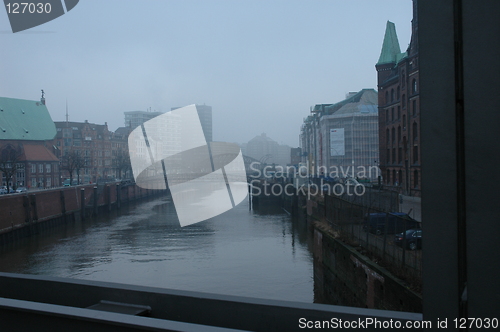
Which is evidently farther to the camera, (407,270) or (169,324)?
(407,270)

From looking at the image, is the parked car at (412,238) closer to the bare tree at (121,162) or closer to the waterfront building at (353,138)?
the waterfront building at (353,138)

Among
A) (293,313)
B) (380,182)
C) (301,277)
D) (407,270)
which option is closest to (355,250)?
(407,270)

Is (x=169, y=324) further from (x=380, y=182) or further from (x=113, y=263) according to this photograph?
(x=380, y=182)

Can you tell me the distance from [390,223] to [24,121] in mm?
34085

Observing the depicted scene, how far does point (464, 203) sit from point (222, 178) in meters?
64.8

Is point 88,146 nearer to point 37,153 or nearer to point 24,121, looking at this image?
point 37,153

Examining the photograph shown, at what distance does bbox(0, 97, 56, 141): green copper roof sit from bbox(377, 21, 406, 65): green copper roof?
943 inches

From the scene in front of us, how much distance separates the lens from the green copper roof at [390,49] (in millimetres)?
25688

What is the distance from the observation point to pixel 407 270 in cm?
601

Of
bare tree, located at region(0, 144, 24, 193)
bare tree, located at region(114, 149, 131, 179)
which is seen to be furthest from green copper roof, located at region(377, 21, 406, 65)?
bare tree, located at region(114, 149, 131, 179)

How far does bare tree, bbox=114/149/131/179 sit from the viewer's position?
51.5 meters

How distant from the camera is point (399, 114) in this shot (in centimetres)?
2217

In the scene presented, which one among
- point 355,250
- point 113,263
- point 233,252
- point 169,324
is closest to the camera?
point 169,324

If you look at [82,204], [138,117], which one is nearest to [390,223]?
[82,204]
